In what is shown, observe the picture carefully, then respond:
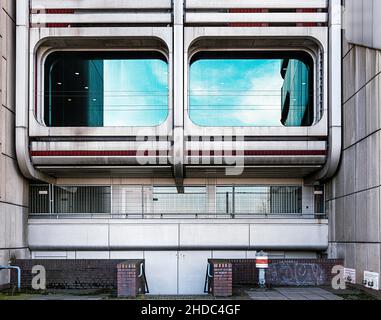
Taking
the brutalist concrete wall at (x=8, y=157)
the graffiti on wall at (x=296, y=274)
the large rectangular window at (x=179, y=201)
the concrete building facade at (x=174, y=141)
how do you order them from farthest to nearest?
the large rectangular window at (x=179, y=201) → the concrete building facade at (x=174, y=141) → the brutalist concrete wall at (x=8, y=157) → the graffiti on wall at (x=296, y=274)

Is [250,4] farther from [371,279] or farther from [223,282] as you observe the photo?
[371,279]

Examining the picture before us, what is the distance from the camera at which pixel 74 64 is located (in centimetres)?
1748

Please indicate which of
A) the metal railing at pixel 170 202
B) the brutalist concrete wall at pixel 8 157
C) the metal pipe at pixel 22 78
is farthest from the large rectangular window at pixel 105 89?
the metal railing at pixel 170 202

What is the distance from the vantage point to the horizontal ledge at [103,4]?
16.0 m

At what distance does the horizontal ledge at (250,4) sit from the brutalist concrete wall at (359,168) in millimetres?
1530

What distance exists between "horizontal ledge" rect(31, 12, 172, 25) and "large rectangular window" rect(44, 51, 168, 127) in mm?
1665

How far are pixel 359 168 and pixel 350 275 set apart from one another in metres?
3.46

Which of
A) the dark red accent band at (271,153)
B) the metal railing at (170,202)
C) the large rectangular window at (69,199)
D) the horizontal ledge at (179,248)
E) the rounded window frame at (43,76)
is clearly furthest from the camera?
the metal railing at (170,202)

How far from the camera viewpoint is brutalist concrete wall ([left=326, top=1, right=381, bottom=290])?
12.7 m

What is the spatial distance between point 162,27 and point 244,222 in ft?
25.6

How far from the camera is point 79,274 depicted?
1491 cm

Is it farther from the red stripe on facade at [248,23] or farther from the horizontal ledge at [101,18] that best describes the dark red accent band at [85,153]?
the red stripe on facade at [248,23]
